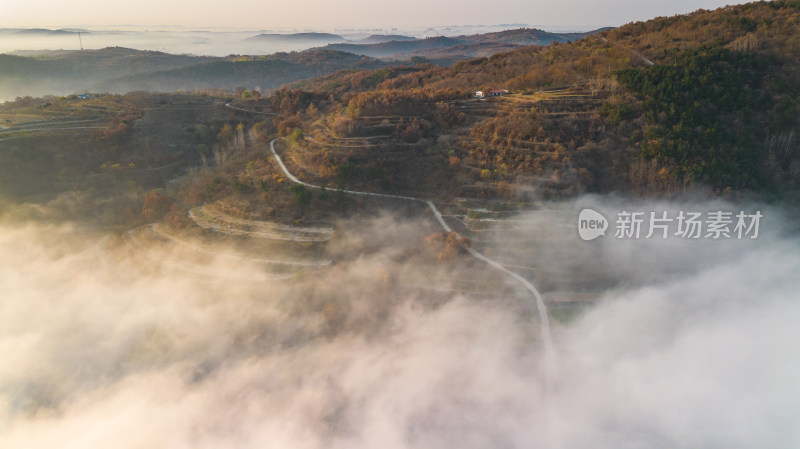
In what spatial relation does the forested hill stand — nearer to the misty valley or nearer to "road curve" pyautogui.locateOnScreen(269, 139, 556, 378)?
the misty valley

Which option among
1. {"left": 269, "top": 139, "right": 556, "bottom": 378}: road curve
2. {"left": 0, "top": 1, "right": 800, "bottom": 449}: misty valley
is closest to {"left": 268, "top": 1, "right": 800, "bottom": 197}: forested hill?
{"left": 0, "top": 1, "right": 800, "bottom": 449}: misty valley

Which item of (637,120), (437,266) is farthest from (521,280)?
(637,120)

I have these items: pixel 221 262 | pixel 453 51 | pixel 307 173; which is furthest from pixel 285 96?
pixel 453 51

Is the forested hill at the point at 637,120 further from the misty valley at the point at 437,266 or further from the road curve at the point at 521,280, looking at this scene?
the road curve at the point at 521,280

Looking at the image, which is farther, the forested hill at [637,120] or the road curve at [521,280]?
the forested hill at [637,120]

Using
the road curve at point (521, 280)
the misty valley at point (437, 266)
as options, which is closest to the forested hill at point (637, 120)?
the misty valley at point (437, 266)

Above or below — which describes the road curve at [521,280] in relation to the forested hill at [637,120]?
below
